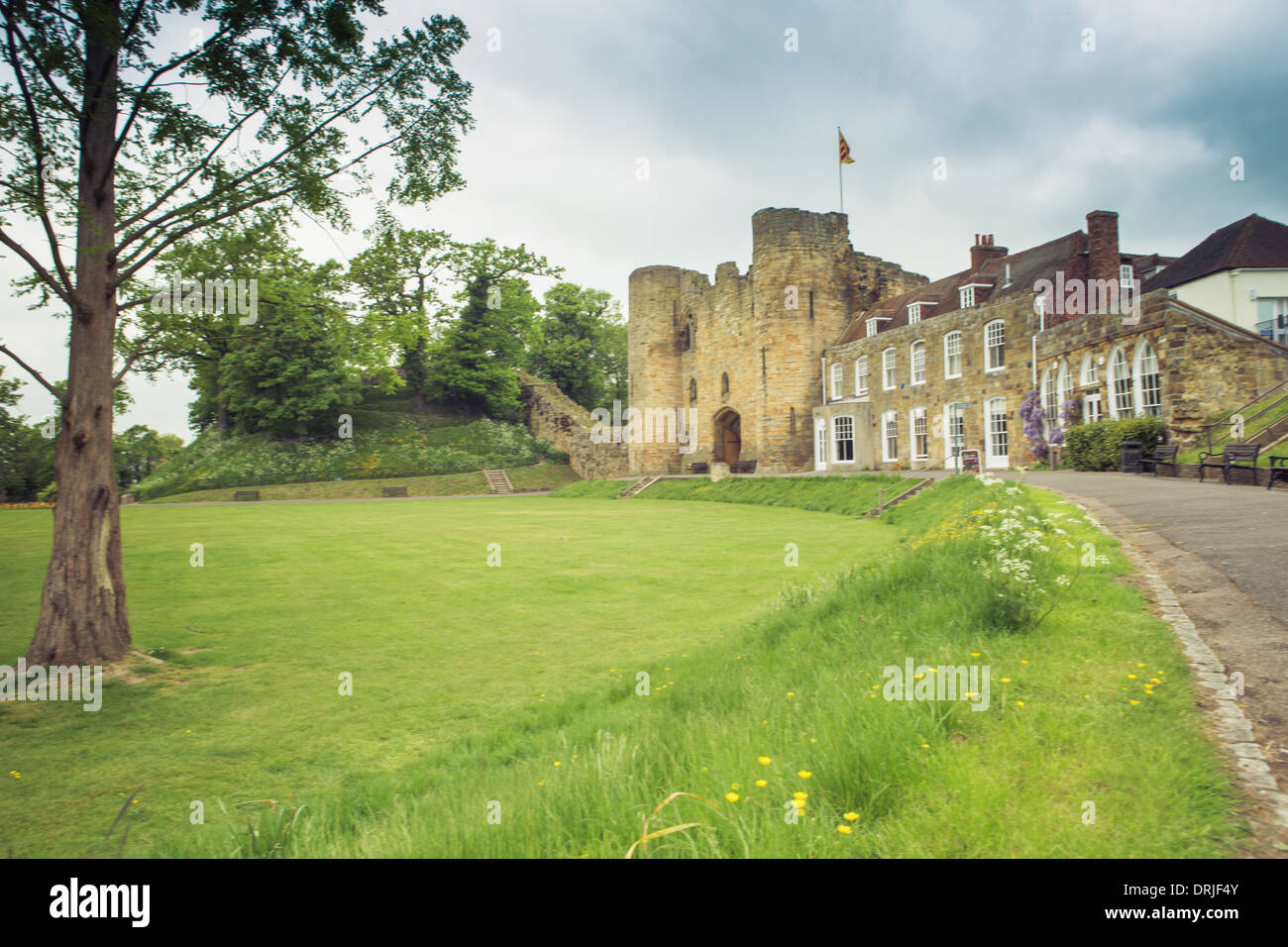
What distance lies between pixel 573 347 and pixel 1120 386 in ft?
138

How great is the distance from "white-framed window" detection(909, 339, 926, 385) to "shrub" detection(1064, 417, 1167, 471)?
956 centimetres

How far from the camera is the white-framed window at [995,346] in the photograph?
1123 inches

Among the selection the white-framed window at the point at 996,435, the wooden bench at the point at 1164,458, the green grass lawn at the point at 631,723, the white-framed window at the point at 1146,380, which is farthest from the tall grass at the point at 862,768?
the white-framed window at the point at 996,435

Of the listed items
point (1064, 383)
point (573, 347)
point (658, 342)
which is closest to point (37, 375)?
point (1064, 383)

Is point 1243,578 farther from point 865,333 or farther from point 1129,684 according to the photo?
point 865,333

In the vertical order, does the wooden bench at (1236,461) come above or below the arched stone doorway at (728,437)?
below

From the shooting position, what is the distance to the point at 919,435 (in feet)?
108

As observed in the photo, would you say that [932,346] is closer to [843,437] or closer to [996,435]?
[996,435]

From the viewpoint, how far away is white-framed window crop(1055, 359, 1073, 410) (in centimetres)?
2477

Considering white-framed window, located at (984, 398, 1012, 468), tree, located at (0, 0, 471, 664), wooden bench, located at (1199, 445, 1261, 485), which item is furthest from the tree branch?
white-framed window, located at (984, 398, 1012, 468)

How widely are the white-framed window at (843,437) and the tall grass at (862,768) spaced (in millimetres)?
29344

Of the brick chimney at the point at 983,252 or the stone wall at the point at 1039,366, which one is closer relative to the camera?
the stone wall at the point at 1039,366

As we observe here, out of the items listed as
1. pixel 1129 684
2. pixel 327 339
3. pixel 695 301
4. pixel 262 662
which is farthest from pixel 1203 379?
pixel 695 301

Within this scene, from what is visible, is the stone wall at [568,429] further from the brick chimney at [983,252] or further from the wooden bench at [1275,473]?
the wooden bench at [1275,473]
